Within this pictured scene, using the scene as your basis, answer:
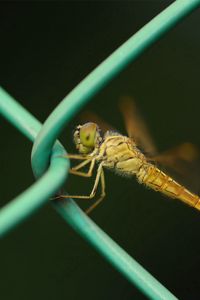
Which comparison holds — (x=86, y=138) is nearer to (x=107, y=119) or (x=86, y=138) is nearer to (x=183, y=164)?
(x=183, y=164)

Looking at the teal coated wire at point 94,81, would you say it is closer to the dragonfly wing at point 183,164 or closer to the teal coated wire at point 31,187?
the teal coated wire at point 31,187

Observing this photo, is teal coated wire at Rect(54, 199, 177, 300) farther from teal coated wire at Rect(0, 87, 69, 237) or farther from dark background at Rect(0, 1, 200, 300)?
dark background at Rect(0, 1, 200, 300)

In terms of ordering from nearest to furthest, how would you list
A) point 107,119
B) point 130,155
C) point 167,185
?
1. point 130,155
2. point 167,185
3. point 107,119

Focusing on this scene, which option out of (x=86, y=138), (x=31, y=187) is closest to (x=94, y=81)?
(x=31, y=187)

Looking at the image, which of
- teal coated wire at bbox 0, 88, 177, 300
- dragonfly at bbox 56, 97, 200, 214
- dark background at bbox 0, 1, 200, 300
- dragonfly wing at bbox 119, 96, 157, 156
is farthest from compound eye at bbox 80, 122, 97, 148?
dark background at bbox 0, 1, 200, 300

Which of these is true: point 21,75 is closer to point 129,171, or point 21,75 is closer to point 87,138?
point 129,171

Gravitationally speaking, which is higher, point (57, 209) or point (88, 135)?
point (88, 135)

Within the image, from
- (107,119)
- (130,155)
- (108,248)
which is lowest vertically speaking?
(108,248)
